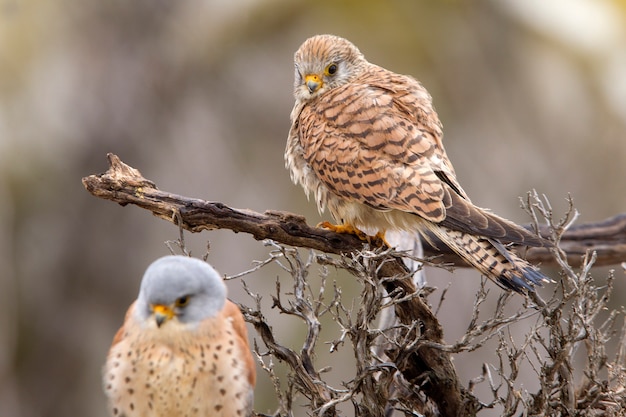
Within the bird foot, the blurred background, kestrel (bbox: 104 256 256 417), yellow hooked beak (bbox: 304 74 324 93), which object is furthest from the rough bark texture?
the blurred background

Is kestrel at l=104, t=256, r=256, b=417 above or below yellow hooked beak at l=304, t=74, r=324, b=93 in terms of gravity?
below

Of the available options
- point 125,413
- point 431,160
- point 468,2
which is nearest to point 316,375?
point 125,413

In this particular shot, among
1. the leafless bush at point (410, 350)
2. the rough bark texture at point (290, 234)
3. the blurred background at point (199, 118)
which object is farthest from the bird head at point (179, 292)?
the blurred background at point (199, 118)

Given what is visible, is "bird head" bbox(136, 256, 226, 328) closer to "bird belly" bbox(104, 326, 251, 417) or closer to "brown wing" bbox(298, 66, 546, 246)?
"bird belly" bbox(104, 326, 251, 417)

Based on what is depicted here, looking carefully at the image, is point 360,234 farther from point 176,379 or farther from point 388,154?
point 176,379

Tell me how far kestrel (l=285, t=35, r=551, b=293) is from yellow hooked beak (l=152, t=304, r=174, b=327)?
41.4 inches

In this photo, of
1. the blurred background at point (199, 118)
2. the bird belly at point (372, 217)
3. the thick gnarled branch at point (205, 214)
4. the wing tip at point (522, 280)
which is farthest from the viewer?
the blurred background at point (199, 118)

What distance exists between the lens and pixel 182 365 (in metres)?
2.05

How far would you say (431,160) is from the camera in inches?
120

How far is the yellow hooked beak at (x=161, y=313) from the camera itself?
1.92 meters

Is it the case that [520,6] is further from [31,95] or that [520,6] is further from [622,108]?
[31,95]

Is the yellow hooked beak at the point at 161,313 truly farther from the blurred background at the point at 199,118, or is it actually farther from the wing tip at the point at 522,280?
the blurred background at the point at 199,118

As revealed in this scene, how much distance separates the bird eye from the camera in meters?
1.93

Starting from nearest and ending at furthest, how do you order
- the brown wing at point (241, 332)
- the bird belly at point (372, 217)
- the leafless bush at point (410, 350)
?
the brown wing at point (241, 332) < the leafless bush at point (410, 350) < the bird belly at point (372, 217)
